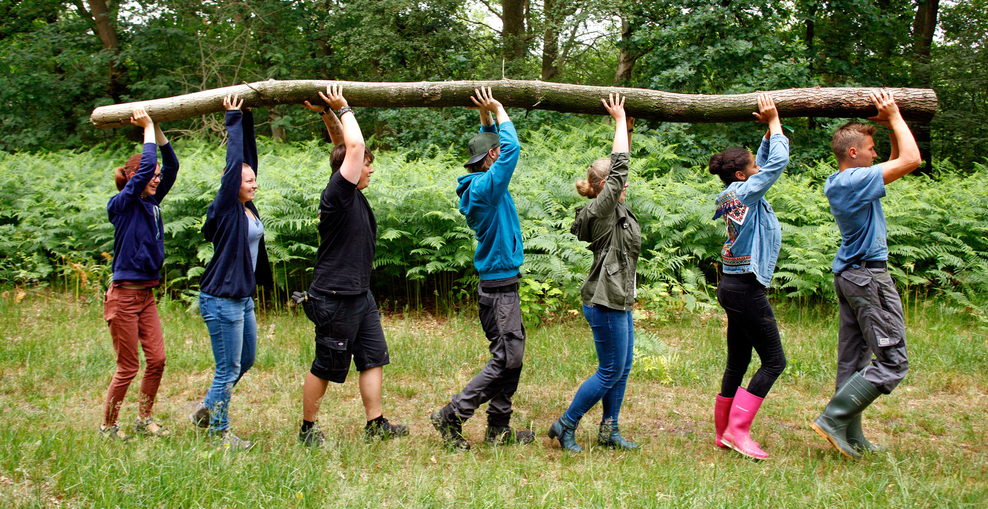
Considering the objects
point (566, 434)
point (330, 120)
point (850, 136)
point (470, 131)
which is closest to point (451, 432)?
point (566, 434)

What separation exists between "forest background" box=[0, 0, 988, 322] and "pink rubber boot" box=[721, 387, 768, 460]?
2894 millimetres

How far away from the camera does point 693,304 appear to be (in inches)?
292

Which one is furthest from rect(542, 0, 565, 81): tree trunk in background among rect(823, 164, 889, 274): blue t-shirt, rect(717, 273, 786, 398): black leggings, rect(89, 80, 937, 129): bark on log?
rect(717, 273, 786, 398): black leggings

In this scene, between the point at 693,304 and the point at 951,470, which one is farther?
the point at 693,304

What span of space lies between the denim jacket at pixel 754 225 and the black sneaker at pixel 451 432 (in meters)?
2.12

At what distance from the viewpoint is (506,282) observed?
423cm

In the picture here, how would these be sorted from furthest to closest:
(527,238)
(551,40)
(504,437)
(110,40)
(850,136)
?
(110,40)
(551,40)
(527,238)
(504,437)
(850,136)

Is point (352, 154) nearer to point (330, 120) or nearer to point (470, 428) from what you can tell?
point (330, 120)

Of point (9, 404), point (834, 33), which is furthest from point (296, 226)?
point (834, 33)

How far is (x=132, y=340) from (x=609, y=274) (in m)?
3.30

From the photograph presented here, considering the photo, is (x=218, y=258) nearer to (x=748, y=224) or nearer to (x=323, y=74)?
(x=748, y=224)

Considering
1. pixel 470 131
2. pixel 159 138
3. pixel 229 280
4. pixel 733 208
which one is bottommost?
pixel 229 280

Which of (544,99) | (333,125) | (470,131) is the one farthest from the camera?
(470,131)

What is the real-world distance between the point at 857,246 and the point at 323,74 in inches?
536
